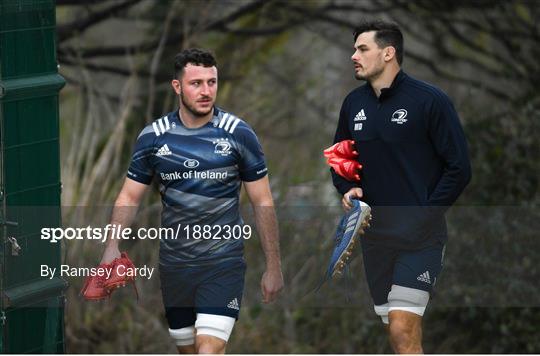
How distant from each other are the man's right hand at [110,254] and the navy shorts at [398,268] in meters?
1.34

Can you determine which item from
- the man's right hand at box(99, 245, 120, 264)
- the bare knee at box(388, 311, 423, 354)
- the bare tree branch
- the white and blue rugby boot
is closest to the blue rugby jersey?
the man's right hand at box(99, 245, 120, 264)

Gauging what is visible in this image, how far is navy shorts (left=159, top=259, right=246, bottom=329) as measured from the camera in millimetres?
7574

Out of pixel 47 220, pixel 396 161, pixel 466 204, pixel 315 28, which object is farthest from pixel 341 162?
pixel 315 28

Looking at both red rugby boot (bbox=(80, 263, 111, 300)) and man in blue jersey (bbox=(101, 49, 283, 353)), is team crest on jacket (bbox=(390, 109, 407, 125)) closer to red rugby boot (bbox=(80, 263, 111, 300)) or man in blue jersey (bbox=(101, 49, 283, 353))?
man in blue jersey (bbox=(101, 49, 283, 353))

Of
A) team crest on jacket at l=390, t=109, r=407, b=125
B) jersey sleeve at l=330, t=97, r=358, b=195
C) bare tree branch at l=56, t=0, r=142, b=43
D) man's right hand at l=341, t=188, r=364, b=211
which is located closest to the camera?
team crest on jacket at l=390, t=109, r=407, b=125

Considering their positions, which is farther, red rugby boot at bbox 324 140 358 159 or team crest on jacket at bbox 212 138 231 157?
red rugby boot at bbox 324 140 358 159

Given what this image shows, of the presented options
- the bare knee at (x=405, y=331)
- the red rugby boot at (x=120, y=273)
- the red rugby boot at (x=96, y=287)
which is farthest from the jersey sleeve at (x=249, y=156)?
the bare knee at (x=405, y=331)

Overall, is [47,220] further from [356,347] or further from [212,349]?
[356,347]

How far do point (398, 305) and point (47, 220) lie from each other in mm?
1910

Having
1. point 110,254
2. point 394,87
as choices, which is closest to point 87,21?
point 110,254

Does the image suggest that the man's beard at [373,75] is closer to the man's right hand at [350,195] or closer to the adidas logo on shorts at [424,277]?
the man's right hand at [350,195]

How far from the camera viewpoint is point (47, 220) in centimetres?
764

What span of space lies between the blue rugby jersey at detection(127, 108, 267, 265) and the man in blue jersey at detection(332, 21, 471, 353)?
0.61m

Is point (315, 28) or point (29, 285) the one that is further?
point (315, 28)
